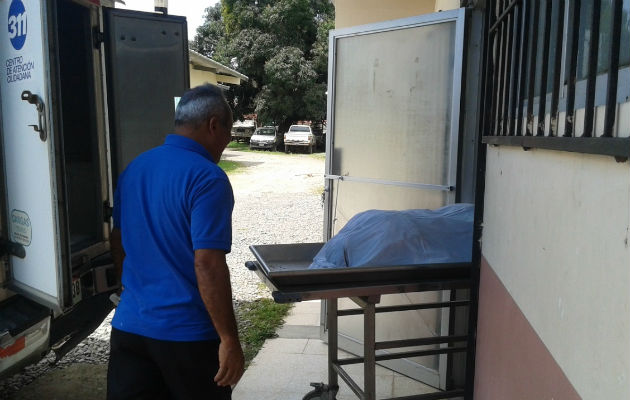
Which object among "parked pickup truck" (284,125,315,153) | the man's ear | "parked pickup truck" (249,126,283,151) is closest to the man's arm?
the man's ear

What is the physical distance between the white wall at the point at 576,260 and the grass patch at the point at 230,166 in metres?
17.2

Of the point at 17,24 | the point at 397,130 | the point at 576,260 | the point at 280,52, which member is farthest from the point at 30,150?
the point at 280,52

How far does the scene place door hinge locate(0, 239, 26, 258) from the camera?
2.88 m

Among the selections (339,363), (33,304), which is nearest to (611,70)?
(339,363)

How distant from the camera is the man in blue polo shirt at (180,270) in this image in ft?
6.64

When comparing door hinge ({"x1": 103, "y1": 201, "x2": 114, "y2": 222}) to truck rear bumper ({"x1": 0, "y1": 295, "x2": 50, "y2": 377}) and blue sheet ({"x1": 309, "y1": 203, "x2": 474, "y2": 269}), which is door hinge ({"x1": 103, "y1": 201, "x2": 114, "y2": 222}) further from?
blue sheet ({"x1": 309, "y1": 203, "x2": 474, "y2": 269})

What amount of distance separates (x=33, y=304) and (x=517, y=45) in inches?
105

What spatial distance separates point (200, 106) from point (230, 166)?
1810 cm

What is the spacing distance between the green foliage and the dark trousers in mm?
24355

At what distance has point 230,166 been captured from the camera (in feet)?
66.0

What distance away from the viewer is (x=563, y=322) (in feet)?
4.33

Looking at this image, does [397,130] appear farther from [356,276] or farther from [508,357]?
[508,357]

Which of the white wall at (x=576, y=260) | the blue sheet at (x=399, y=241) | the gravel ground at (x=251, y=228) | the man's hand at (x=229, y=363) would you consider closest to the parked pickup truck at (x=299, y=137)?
the gravel ground at (x=251, y=228)

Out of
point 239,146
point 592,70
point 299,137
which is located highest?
point 592,70
